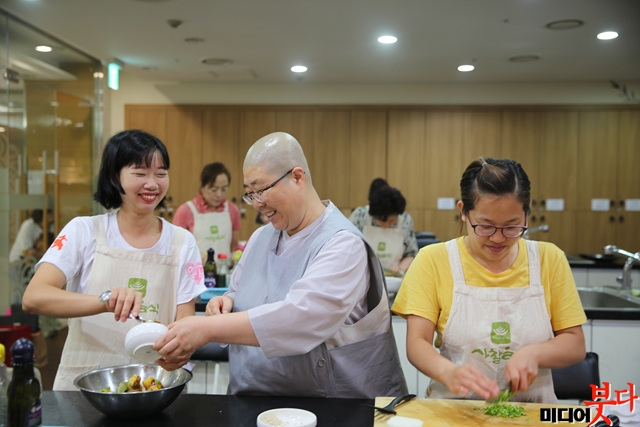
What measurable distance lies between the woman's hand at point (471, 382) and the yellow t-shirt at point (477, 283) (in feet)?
0.81

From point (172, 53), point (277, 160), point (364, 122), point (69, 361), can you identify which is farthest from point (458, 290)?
point (364, 122)

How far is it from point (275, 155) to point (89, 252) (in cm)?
76

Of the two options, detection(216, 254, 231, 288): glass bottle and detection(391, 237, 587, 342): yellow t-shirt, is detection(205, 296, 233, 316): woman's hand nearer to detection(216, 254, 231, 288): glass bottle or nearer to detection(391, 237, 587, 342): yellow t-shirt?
detection(391, 237, 587, 342): yellow t-shirt

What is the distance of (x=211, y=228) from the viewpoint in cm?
453

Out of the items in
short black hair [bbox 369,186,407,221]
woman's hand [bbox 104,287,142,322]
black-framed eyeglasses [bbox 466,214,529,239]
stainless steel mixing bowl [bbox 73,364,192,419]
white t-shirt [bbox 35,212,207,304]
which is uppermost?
short black hair [bbox 369,186,407,221]

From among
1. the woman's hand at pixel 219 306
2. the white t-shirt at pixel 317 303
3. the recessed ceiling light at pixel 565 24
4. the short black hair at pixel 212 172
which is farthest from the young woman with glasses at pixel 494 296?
the recessed ceiling light at pixel 565 24

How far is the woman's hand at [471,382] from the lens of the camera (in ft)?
4.53

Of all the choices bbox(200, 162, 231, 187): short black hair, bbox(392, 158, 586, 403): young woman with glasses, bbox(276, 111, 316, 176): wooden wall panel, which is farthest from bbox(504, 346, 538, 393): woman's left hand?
bbox(276, 111, 316, 176): wooden wall panel

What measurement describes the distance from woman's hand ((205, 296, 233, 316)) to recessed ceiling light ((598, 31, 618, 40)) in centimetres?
456

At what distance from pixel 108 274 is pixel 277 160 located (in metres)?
0.73

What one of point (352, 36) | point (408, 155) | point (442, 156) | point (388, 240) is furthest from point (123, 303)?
point (442, 156)

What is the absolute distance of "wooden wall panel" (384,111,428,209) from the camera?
24.0 ft

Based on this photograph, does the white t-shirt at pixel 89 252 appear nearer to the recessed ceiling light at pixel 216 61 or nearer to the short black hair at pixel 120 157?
the short black hair at pixel 120 157
